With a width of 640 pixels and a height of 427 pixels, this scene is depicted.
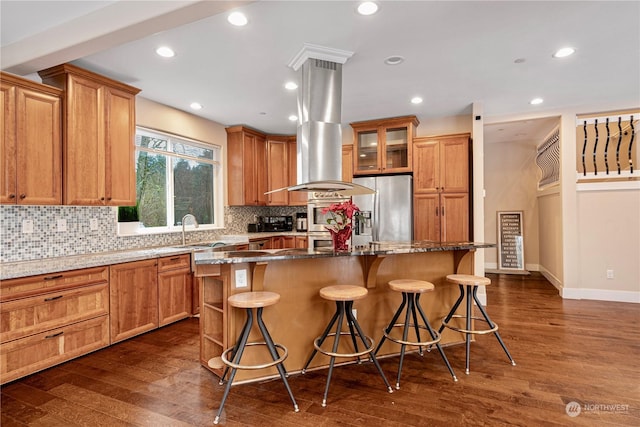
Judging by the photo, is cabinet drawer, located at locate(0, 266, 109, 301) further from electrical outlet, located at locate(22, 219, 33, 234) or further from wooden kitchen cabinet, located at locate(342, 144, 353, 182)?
wooden kitchen cabinet, located at locate(342, 144, 353, 182)

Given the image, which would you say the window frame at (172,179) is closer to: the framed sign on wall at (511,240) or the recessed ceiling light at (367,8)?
the recessed ceiling light at (367,8)

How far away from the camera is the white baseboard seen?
15.4 feet

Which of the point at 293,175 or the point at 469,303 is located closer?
the point at 469,303

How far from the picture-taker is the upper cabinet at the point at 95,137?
3.11m

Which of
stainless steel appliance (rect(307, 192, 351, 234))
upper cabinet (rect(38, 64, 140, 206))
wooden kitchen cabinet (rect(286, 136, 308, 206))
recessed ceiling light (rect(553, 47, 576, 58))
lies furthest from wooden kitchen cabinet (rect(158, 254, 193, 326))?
recessed ceiling light (rect(553, 47, 576, 58))

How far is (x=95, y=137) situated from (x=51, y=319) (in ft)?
5.59

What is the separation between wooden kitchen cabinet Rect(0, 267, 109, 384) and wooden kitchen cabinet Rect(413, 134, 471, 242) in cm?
404

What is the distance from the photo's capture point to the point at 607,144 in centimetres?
485

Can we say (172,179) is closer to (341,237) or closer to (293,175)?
(293,175)

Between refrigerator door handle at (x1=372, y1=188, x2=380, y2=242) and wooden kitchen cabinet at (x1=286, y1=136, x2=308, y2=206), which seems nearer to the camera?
refrigerator door handle at (x1=372, y1=188, x2=380, y2=242)

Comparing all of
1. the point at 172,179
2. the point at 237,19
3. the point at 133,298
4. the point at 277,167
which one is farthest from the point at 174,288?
the point at 277,167

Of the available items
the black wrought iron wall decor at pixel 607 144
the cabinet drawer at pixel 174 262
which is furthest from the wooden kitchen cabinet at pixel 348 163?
the black wrought iron wall decor at pixel 607 144

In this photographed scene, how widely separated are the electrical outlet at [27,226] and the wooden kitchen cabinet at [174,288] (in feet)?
3.71

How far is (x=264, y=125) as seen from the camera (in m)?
5.71
